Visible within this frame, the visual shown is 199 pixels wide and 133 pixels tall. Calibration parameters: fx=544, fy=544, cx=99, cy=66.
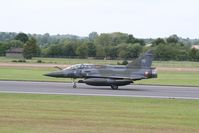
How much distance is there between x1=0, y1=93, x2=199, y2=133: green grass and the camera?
17109 mm

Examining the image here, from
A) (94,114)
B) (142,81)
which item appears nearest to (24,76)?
(142,81)

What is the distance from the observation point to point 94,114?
2072 cm

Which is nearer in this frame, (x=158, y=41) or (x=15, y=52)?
(x=15, y=52)

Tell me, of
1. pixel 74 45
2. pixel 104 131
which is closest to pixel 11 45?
pixel 74 45

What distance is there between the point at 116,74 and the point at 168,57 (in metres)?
96.1

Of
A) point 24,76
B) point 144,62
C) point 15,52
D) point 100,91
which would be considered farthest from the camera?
point 15,52

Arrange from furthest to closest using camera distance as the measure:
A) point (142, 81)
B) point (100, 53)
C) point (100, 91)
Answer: point (100, 53), point (142, 81), point (100, 91)

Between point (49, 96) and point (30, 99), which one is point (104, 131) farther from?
point (49, 96)

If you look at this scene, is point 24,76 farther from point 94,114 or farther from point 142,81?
point 94,114

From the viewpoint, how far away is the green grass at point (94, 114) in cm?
1711

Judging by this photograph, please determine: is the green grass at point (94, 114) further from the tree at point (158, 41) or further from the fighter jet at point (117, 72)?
the tree at point (158, 41)

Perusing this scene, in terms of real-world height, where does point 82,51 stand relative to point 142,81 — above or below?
above

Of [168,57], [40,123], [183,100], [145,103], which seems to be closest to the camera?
[40,123]

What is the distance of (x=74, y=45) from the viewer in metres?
149
